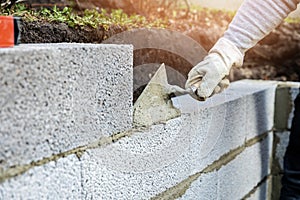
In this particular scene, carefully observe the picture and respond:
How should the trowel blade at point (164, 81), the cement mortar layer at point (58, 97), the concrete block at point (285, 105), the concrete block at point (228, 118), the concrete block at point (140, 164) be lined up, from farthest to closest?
1. the concrete block at point (285, 105)
2. the concrete block at point (228, 118)
3. the trowel blade at point (164, 81)
4. the concrete block at point (140, 164)
5. the cement mortar layer at point (58, 97)

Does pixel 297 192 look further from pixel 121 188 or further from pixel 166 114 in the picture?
pixel 121 188

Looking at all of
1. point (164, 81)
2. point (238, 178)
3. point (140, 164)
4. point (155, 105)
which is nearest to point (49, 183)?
point (140, 164)

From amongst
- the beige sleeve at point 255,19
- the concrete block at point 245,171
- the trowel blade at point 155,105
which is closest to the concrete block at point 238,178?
the concrete block at point 245,171

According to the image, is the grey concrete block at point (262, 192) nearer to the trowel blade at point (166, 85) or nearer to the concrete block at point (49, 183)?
the trowel blade at point (166, 85)

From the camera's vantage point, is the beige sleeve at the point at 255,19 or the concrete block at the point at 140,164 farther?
the beige sleeve at the point at 255,19

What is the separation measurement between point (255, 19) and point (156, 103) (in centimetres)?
54

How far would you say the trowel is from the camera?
Answer: 4.36 ft

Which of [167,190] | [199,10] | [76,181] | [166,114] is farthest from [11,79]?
[199,10]

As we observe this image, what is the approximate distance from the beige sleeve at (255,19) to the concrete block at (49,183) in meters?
0.90

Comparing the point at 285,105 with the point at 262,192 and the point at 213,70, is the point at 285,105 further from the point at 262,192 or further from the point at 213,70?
the point at 213,70

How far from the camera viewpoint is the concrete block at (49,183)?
88 centimetres

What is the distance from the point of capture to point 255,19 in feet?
5.40

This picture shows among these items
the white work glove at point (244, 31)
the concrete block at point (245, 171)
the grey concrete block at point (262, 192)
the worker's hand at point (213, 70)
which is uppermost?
the white work glove at point (244, 31)

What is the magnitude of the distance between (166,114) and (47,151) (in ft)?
1.83
